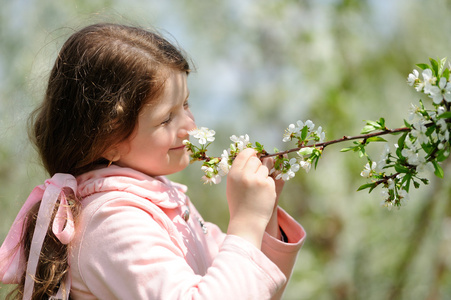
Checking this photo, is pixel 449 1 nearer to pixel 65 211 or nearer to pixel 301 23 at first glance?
pixel 301 23

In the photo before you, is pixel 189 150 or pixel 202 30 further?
pixel 202 30

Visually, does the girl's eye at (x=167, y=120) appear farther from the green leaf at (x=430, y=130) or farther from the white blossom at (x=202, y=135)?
the green leaf at (x=430, y=130)

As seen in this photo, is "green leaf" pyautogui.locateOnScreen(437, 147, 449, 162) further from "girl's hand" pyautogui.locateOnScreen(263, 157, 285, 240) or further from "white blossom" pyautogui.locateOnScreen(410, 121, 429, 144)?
"girl's hand" pyautogui.locateOnScreen(263, 157, 285, 240)

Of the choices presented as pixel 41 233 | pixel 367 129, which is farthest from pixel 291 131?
pixel 41 233

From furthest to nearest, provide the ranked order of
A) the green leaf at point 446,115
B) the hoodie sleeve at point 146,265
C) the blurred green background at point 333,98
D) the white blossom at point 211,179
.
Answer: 1. the blurred green background at point 333,98
2. the white blossom at point 211,179
3. the hoodie sleeve at point 146,265
4. the green leaf at point 446,115

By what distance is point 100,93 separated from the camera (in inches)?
50.5

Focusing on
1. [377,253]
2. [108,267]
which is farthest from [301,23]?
[108,267]

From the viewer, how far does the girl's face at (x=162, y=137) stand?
4.17 feet

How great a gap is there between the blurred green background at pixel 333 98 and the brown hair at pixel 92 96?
9.43 feet

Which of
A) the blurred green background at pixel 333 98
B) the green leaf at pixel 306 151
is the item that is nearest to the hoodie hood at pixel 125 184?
the green leaf at pixel 306 151

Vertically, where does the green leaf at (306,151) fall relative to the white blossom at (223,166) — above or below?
above

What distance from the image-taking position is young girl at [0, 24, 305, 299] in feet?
3.68

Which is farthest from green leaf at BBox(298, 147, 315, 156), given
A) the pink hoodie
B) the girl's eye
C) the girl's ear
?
the girl's ear

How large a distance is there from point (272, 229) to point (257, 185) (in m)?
0.23
